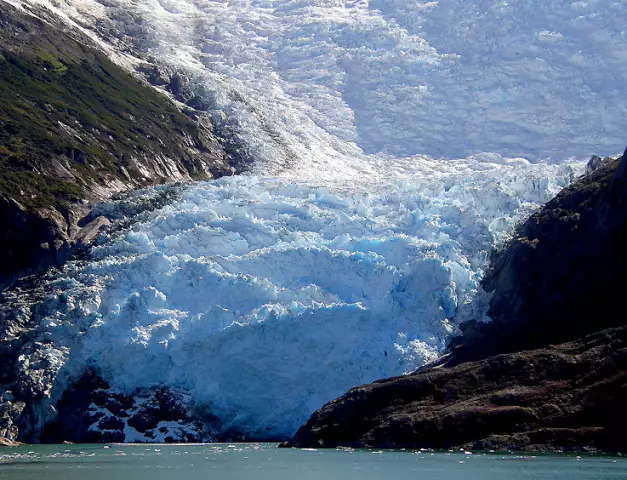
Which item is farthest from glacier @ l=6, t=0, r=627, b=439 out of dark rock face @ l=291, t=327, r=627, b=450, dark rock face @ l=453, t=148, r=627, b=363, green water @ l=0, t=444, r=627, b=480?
green water @ l=0, t=444, r=627, b=480

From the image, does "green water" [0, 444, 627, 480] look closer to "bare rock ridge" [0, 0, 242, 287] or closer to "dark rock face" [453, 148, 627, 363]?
"dark rock face" [453, 148, 627, 363]

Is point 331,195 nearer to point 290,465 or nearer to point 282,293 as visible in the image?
point 282,293

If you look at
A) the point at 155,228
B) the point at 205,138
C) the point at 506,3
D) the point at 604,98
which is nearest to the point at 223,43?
the point at 205,138

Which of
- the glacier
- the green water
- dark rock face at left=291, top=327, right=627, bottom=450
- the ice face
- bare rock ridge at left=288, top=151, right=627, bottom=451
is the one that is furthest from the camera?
the glacier

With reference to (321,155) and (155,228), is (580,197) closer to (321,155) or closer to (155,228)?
(155,228)

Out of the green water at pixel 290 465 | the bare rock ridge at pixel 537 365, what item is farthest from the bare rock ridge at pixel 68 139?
the bare rock ridge at pixel 537 365

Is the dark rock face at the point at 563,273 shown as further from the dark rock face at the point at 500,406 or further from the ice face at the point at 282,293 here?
the dark rock face at the point at 500,406

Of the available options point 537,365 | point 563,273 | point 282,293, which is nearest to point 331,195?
point 282,293
